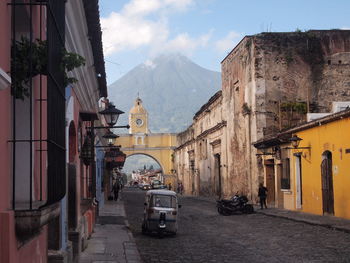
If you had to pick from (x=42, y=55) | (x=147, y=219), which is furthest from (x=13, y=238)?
(x=147, y=219)

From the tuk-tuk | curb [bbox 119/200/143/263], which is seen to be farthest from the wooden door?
curb [bbox 119/200/143/263]

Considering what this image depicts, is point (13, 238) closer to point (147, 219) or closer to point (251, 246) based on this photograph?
point (251, 246)

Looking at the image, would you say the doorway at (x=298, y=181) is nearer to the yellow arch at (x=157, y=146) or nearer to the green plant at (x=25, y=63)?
the green plant at (x=25, y=63)

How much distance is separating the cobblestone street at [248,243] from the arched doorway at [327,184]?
2.32 metres

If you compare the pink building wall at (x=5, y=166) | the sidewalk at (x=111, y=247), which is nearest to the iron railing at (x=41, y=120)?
the pink building wall at (x=5, y=166)

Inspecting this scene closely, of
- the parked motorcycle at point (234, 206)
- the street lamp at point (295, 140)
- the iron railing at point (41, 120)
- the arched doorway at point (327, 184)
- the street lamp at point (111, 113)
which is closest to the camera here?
the iron railing at point (41, 120)

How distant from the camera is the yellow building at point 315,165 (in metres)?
19.2

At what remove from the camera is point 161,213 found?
1588cm

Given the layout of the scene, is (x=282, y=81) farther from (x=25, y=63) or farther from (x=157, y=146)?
(x=157, y=146)

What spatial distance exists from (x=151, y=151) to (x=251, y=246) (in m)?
61.2

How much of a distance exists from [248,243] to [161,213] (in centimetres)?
316

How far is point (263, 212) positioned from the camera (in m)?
23.6

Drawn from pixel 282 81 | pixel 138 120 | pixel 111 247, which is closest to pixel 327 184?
pixel 282 81

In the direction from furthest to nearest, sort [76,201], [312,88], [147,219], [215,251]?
[312,88] < [147,219] < [215,251] < [76,201]
